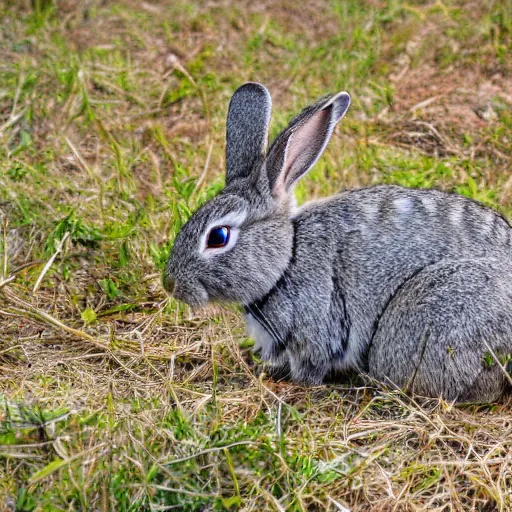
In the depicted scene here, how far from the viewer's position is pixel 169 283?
5.11 metres

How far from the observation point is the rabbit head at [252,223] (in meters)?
5.05

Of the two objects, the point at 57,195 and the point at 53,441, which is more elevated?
the point at 57,195

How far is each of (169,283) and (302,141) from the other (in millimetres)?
1102

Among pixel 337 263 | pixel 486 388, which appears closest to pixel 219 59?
pixel 337 263

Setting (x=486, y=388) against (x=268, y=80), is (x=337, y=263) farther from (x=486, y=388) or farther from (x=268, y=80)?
(x=268, y=80)

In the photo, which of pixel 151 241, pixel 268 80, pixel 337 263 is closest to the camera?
pixel 337 263

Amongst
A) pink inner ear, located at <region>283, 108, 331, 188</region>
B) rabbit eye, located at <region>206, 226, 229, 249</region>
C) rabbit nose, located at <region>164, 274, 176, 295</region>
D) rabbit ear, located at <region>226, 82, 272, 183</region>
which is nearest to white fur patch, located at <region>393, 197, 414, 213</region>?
pink inner ear, located at <region>283, 108, 331, 188</region>

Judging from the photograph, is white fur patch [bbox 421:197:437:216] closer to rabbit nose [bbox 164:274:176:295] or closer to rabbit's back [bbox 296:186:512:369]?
rabbit's back [bbox 296:186:512:369]

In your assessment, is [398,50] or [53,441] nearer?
[53,441]

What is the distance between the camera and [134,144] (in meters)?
6.89

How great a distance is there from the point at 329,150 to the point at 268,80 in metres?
1.27

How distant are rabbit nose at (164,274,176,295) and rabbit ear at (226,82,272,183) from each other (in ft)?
2.36

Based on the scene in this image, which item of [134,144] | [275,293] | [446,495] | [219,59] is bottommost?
[446,495]

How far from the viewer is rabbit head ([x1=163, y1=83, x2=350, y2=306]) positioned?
5.05 metres
